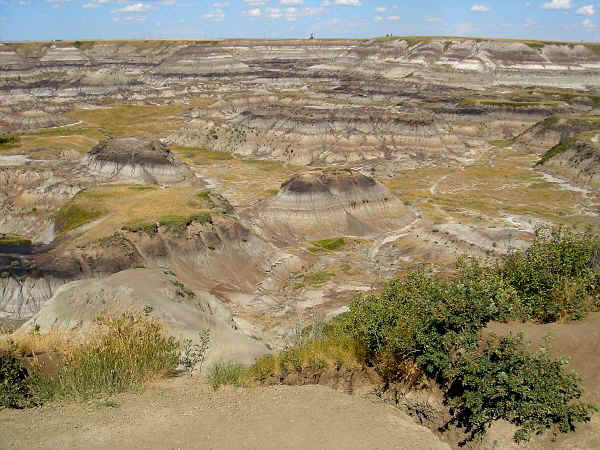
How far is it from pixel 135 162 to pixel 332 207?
102ft

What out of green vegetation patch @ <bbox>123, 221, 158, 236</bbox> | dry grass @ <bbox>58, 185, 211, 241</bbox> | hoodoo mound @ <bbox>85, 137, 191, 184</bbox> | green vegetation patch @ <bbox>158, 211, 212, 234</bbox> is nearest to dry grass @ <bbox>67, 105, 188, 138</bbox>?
hoodoo mound @ <bbox>85, 137, 191, 184</bbox>

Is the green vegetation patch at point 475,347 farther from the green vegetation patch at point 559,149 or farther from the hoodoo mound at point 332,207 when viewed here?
the green vegetation patch at point 559,149

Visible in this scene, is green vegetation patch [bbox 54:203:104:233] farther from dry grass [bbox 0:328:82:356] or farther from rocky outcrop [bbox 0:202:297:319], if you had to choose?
dry grass [bbox 0:328:82:356]

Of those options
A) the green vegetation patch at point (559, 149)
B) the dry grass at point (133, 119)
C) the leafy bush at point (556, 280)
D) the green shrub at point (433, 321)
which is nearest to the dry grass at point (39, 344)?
the green shrub at point (433, 321)

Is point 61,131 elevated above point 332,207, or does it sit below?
above

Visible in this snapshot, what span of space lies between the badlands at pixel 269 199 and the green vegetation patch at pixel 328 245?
26 cm

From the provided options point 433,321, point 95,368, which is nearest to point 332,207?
point 433,321

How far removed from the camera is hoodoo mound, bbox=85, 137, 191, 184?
69.1 metres

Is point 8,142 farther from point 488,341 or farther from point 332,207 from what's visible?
point 488,341

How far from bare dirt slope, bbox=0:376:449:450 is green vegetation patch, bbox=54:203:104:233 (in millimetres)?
40043

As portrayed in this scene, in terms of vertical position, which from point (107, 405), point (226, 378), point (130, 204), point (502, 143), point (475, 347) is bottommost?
point (502, 143)

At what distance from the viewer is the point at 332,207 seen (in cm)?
5922

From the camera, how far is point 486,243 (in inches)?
1957

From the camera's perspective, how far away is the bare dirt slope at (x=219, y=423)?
36.6 feet
